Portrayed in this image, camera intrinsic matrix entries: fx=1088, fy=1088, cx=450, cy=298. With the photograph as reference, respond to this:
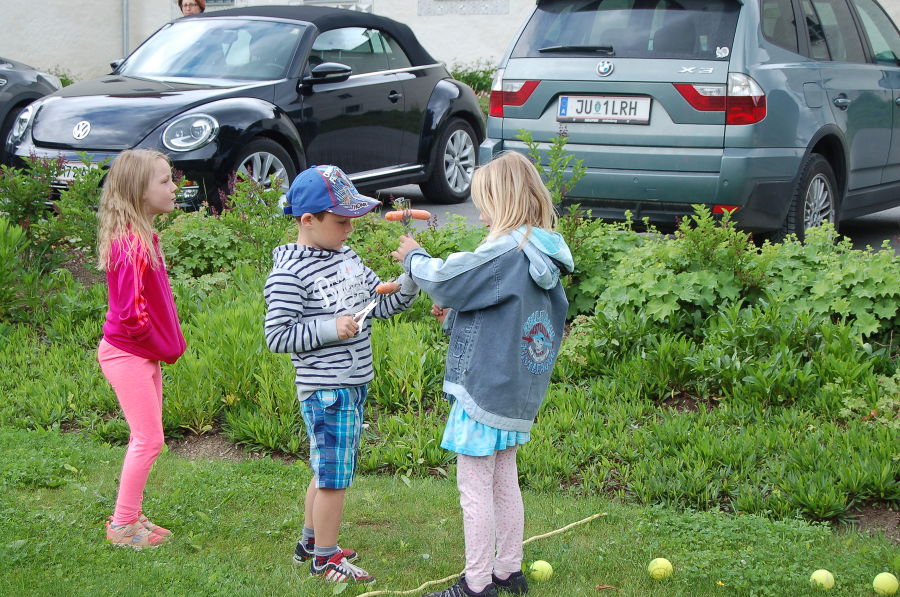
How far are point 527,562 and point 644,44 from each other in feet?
13.1

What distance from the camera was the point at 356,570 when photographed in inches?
139

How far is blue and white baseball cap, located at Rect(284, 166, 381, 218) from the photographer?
11.0ft

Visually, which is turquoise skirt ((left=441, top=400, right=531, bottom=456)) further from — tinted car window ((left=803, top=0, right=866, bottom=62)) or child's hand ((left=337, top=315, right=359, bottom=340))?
tinted car window ((left=803, top=0, right=866, bottom=62))

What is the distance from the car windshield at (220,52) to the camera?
893 cm

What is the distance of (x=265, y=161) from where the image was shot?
814 cm

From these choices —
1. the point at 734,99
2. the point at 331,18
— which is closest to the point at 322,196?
the point at 734,99

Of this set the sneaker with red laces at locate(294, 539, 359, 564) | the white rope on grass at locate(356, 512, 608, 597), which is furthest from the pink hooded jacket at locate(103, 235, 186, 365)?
the white rope on grass at locate(356, 512, 608, 597)

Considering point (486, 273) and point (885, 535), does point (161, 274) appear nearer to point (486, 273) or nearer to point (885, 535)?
point (486, 273)

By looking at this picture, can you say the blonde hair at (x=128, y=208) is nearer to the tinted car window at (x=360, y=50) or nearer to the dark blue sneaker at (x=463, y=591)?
the dark blue sneaker at (x=463, y=591)

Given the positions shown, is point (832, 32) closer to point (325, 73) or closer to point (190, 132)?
point (325, 73)

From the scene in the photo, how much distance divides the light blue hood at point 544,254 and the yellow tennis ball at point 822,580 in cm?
122

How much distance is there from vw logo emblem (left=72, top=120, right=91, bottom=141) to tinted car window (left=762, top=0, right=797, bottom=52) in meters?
4.80

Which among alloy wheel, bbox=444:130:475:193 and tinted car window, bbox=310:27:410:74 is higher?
tinted car window, bbox=310:27:410:74

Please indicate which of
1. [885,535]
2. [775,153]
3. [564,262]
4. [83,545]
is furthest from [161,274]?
[775,153]
